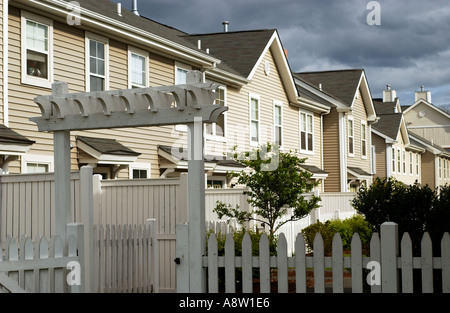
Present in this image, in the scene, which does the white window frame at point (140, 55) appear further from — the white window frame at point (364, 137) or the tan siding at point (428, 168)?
the tan siding at point (428, 168)

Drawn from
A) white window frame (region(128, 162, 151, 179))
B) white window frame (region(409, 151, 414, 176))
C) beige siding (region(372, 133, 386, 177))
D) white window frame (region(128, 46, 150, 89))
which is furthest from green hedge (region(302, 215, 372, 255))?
white window frame (region(409, 151, 414, 176))

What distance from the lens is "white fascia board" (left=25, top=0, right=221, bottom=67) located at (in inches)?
579

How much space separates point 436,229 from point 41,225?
6301 mm

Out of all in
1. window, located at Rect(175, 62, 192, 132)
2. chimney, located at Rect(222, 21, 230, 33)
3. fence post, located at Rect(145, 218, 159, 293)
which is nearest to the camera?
fence post, located at Rect(145, 218, 159, 293)

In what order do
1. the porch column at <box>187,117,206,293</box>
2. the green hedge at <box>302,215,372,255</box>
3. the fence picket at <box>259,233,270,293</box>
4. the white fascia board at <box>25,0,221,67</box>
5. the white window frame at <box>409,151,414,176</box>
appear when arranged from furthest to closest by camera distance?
the white window frame at <box>409,151,414,176</box>
the green hedge at <box>302,215,372,255</box>
the white fascia board at <box>25,0,221,67</box>
the porch column at <box>187,117,206,293</box>
the fence picket at <box>259,233,270,293</box>

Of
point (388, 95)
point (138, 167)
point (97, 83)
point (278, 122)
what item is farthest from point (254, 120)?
point (388, 95)

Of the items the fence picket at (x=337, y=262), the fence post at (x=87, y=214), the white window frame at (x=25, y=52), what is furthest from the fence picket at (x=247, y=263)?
the white window frame at (x=25, y=52)

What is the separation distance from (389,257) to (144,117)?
3063 mm

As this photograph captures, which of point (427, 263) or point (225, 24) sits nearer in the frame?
point (427, 263)

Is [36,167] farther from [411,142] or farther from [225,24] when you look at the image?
[411,142]

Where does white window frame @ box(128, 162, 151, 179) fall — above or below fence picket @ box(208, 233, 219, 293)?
above

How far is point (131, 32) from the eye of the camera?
17.3 meters

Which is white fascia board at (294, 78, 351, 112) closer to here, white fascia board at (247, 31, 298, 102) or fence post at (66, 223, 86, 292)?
white fascia board at (247, 31, 298, 102)

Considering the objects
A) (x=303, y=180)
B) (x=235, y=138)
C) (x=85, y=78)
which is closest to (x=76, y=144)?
(x=85, y=78)
